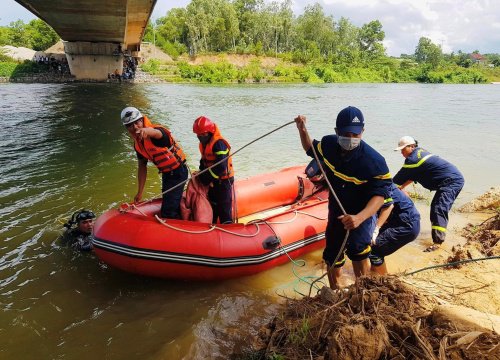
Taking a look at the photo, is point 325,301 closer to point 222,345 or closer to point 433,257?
point 222,345

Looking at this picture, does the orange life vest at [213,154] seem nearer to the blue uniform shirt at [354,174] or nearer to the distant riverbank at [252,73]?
the blue uniform shirt at [354,174]

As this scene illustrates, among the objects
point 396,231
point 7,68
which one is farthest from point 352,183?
point 7,68

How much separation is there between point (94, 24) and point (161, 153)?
16209 millimetres

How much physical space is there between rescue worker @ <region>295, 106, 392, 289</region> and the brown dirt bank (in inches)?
17.7

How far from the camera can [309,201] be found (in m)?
5.23

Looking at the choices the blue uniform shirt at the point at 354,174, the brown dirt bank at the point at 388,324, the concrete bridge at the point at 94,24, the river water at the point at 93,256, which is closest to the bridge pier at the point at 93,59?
the concrete bridge at the point at 94,24

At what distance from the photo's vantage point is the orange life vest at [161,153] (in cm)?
385

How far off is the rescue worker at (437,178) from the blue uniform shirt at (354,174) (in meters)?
1.82

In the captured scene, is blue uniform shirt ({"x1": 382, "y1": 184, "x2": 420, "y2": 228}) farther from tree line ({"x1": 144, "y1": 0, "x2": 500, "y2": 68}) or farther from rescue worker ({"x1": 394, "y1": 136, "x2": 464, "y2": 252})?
tree line ({"x1": 144, "y1": 0, "x2": 500, "y2": 68})

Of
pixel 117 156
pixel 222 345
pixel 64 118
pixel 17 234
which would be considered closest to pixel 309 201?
pixel 222 345

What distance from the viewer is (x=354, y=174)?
103 inches

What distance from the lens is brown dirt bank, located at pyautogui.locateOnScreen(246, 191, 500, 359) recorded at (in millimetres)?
1843

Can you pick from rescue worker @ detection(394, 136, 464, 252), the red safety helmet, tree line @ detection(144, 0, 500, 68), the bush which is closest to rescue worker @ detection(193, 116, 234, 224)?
the red safety helmet

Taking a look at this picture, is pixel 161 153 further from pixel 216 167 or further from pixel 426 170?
pixel 426 170
